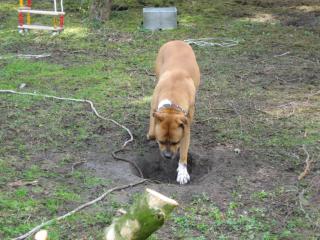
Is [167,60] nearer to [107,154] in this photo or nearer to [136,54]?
[107,154]

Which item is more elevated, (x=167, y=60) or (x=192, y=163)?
(x=167, y=60)

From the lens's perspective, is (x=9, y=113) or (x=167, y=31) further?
(x=167, y=31)

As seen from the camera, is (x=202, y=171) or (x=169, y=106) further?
(x=202, y=171)

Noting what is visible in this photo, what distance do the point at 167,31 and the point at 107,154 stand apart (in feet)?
22.4

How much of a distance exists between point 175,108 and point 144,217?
2.87 m

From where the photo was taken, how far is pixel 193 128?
7727 mm

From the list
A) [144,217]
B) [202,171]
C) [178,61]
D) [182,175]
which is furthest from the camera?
[178,61]

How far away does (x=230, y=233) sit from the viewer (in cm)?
513

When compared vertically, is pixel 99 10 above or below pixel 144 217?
below

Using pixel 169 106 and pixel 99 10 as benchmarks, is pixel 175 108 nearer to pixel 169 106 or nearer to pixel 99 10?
pixel 169 106

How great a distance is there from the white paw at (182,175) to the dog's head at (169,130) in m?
0.34

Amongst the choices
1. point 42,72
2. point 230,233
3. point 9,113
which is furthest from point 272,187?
point 42,72

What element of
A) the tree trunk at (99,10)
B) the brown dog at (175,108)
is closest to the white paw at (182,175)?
the brown dog at (175,108)

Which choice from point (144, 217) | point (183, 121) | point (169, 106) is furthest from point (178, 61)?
point (144, 217)
